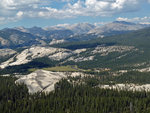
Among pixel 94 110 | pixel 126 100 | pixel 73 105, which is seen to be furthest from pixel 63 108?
pixel 126 100

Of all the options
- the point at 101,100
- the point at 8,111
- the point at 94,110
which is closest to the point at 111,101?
the point at 101,100

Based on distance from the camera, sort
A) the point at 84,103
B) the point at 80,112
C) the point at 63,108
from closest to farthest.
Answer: the point at 80,112 → the point at 63,108 → the point at 84,103

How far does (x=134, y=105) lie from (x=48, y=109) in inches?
2850

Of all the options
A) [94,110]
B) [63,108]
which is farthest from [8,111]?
[94,110]

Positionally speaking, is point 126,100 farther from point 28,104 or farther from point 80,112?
point 28,104

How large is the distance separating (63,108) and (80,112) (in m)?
18.3

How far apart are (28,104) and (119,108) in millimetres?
76172

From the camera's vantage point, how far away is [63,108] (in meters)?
186

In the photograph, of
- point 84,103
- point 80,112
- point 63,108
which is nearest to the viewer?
point 80,112

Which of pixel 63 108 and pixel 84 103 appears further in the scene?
pixel 84 103

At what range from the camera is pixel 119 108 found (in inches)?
7283

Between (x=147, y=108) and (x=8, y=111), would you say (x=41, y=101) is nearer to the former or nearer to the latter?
(x=8, y=111)

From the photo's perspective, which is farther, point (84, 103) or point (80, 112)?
point (84, 103)

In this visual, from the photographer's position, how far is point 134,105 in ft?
623
